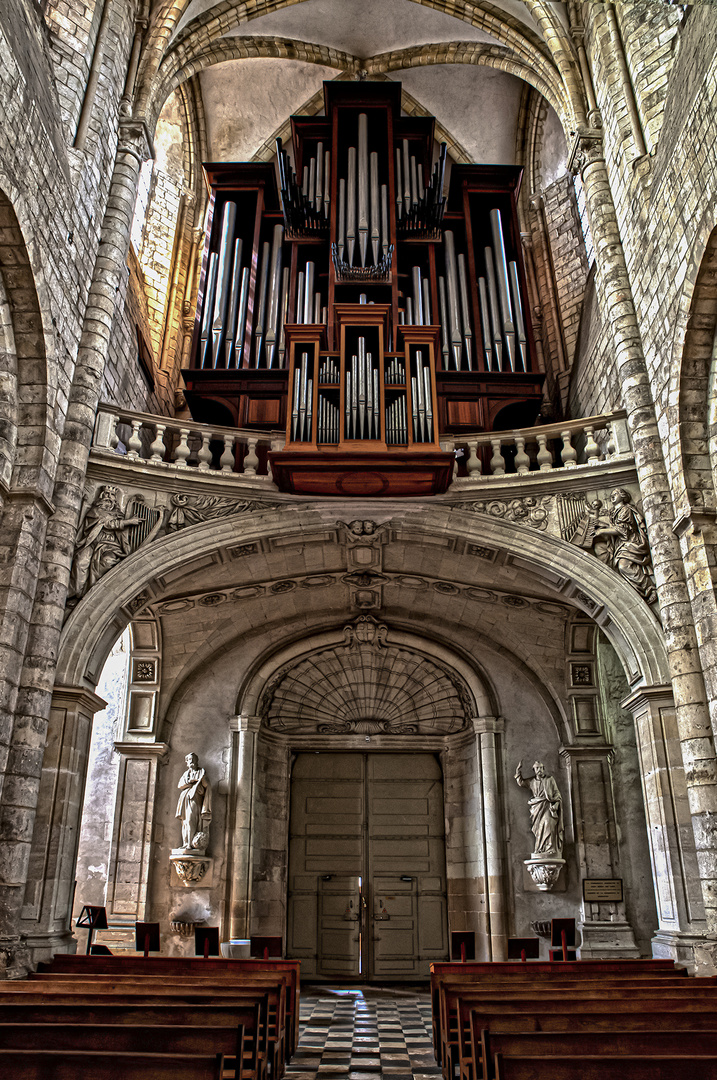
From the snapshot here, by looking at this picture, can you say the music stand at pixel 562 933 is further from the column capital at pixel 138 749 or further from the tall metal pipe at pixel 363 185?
the tall metal pipe at pixel 363 185

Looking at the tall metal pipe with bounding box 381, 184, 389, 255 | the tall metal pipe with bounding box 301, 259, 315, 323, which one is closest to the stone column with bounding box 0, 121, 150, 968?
the tall metal pipe with bounding box 301, 259, 315, 323

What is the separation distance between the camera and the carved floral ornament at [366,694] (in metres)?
12.3

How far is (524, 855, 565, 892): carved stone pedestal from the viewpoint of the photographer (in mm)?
10711

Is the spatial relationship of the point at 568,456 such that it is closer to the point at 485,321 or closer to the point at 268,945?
the point at 485,321

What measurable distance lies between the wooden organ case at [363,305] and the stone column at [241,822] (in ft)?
13.2

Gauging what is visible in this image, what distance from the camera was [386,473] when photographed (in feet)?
30.6

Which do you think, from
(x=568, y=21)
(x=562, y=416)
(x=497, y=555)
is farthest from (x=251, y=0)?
(x=497, y=555)

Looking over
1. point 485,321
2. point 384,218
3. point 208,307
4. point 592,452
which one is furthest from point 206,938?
point 384,218

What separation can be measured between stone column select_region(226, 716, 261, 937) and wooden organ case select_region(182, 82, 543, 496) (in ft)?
13.2

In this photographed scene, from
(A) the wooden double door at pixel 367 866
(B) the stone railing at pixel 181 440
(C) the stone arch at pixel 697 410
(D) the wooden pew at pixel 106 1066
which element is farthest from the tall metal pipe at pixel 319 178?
(D) the wooden pew at pixel 106 1066

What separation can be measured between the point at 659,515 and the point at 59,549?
5949 mm

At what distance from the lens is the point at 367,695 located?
12.6 meters

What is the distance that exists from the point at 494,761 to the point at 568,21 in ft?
33.4

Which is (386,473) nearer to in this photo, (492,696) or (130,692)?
(492,696)
